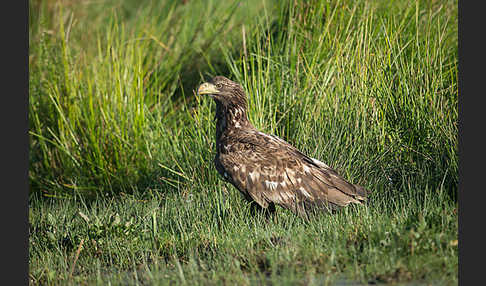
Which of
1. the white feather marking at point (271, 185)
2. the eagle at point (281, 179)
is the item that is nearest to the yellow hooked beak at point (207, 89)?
the eagle at point (281, 179)

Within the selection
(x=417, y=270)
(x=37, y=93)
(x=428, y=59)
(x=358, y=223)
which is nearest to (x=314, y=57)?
(x=428, y=59)

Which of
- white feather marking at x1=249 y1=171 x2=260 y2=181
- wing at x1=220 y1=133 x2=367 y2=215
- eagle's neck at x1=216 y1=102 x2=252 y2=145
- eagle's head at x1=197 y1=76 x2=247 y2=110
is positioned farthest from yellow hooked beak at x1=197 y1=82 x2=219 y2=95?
white feather marking at x1=249 y1=171 x2=260 y2=181

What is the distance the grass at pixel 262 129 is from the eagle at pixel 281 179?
196mm

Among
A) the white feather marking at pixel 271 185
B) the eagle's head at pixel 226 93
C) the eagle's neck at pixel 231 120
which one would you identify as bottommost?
the white feather marking at pixel 271 185

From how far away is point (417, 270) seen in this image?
4078 millimetres

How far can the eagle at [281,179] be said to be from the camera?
5.77 metres

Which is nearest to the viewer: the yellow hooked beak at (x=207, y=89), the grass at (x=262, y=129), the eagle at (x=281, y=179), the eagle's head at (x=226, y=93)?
the grass at (x=262, y=129)

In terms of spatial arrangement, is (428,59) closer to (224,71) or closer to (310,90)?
(310,90)

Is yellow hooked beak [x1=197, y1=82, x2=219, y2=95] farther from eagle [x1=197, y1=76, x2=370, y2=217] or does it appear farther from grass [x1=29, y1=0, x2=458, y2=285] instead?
grass [x1=29, y1=0, x2=458, y2=285]

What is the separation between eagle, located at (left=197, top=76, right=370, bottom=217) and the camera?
5770mm

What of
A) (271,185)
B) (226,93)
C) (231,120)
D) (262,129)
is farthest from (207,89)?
(271,185)

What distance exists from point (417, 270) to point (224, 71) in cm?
587

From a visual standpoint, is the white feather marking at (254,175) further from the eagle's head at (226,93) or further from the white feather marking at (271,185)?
the eagle's head at (226,93)

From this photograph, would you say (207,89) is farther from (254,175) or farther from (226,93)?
(254,175)
